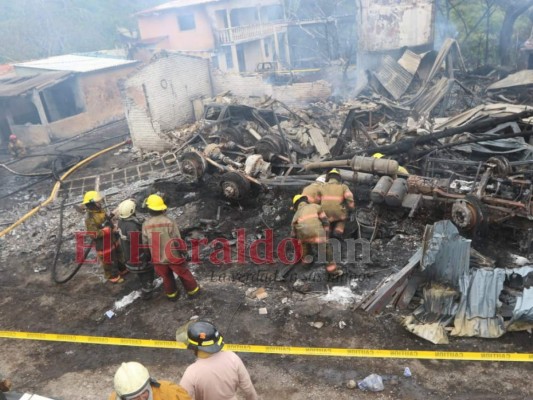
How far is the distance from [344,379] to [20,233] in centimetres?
805

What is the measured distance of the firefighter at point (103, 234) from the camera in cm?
664

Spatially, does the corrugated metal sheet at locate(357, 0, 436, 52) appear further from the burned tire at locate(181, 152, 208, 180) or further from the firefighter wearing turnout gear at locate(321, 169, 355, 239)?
the firefighter wearing turnout gear at locate(321, 169, 355, 239)

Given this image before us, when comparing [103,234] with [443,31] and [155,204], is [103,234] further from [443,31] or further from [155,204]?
[443,31]

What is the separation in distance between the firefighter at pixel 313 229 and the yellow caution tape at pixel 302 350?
5.45 feet

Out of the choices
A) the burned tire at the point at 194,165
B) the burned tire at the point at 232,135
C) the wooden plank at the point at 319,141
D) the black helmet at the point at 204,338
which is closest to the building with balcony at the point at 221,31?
the burned tire at the point at 232,135

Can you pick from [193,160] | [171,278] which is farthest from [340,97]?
[171,278]

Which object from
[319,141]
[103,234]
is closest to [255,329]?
[103,234]

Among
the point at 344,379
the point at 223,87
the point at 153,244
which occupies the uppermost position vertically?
the point at 223,87

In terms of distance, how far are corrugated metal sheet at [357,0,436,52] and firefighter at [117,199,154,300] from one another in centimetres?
1506

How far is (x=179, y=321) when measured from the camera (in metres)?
5.75

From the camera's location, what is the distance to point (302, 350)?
4961mm

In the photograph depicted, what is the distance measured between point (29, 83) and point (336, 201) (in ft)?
55.7

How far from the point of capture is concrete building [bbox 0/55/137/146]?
17.8 m

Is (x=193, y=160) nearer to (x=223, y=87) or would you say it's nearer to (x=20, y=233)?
(x=20, y=233)
